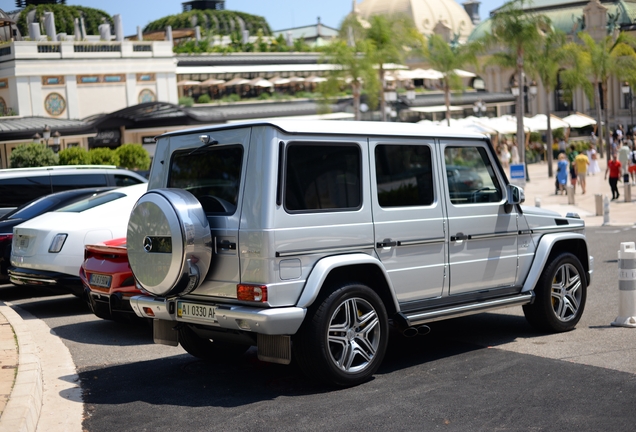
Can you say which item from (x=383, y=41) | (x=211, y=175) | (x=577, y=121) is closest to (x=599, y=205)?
(x=211, y=175)

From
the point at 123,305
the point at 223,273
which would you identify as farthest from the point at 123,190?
the point at 223,273

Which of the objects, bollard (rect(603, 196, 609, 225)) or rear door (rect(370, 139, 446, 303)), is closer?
rear door (rect(370, 139, 446, 303))

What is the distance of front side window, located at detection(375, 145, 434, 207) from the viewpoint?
7.03 meters

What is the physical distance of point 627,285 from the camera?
862cm

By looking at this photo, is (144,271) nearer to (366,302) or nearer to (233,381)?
(233,381)

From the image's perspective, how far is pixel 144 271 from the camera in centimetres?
675

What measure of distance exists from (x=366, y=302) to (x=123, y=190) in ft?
19.6

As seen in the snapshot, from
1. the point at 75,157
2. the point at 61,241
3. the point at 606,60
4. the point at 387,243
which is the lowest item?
the point at 61,241

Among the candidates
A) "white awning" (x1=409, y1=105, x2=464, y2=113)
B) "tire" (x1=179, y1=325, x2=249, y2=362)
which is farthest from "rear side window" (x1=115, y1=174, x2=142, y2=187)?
"white awning" (x1=409, y1=105, x2=464, y2=113)

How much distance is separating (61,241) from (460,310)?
218 inches

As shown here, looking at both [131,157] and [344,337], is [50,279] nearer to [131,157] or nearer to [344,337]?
[344,337]

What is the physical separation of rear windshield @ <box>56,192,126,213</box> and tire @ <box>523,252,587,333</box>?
5.86 meters

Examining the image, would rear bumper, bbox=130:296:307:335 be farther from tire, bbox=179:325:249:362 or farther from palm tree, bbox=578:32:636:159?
palm tree, bbox=578:32:636:159

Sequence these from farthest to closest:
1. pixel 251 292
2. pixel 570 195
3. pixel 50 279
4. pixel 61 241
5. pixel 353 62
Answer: pixel 353 62 → pixel 570 195 → pixel 61 241 → pixel 50 279 → pixel 251 292
